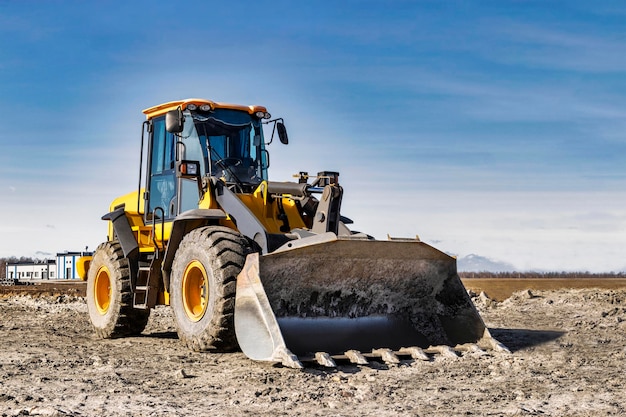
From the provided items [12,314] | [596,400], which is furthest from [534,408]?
[12,314]

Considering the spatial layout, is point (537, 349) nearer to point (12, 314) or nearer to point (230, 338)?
point (230, 338)

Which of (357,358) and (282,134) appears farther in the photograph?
(282,134)

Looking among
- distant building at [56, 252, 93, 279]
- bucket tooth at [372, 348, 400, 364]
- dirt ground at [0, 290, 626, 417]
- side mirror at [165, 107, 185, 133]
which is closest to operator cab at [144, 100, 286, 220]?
side mirror at [165, 107, 185, 133]

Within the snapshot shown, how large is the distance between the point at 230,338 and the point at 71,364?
65.9 inches

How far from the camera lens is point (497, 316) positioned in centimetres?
1352

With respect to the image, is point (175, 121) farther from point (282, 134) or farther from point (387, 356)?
point (387, 356)

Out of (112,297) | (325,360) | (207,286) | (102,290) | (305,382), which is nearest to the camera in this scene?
(305,382)

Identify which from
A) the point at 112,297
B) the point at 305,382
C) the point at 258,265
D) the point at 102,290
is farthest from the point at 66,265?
the point at 305,382

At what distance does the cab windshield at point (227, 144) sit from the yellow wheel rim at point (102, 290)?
8.70 feet

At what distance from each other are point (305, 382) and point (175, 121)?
155 inches

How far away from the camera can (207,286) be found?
8156 mm

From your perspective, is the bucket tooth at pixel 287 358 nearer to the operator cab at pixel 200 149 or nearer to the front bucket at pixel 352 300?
the front bucket at pixel 352 300

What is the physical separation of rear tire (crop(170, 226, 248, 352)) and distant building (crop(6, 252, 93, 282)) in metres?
49.3

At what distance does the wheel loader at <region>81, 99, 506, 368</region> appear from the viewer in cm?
782
